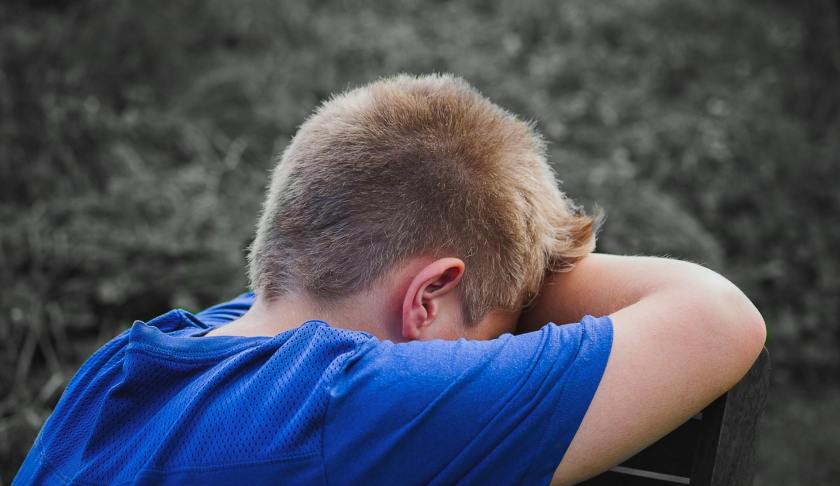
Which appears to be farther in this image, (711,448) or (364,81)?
(364,81)

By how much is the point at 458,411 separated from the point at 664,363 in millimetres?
359

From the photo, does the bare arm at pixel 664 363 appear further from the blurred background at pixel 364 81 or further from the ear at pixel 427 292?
the blurred background at pixel 364 81

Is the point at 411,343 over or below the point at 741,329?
over

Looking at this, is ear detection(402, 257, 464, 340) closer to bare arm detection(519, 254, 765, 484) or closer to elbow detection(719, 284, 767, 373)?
bare arm detection(519, 254, 765, 484)

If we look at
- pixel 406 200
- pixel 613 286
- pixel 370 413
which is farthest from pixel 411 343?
pixel 613 286

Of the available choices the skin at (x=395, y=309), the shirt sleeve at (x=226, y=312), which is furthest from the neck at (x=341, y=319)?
the shirt sleeve at (x=226, y=312)

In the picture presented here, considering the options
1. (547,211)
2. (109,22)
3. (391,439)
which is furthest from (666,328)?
(109,22)

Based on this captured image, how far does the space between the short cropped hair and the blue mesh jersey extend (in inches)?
7.3

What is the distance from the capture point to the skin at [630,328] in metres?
1.30

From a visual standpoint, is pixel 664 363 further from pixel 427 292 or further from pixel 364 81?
pixel 364 81

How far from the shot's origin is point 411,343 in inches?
51.6

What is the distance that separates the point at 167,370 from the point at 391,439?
16.8 inches

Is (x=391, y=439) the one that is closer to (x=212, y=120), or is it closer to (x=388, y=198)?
(x=388, y=198)

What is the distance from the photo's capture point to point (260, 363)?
4.39ft
